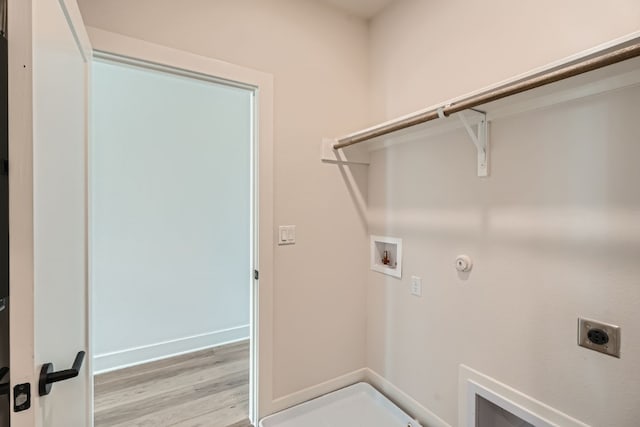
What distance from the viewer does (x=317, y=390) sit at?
2008mm

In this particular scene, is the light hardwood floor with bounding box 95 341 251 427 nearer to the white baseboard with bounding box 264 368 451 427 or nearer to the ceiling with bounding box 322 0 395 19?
the white baseboard with bounding box 264 368 451 427

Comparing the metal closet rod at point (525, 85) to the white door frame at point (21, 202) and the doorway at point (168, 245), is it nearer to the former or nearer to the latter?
the white door frame at point (21, 202)

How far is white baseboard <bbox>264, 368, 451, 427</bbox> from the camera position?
176cm

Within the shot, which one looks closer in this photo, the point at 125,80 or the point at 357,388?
the point at 357,388

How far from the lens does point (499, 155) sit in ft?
4.60

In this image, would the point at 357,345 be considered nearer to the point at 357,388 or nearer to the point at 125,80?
the point at 357,388

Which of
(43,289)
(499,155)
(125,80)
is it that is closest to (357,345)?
(499,155)

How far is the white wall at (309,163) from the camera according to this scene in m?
1.72

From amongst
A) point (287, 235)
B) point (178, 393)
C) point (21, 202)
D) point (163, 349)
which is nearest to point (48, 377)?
point (21, 202)

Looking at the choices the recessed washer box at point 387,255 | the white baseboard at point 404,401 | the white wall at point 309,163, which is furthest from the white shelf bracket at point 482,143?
the white baseboard at point 404,401

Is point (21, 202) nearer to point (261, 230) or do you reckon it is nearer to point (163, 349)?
point (261, 230)

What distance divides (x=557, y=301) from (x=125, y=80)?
3.27 m

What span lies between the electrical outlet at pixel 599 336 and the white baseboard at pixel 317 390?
1.43 metres

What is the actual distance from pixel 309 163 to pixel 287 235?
0.48 metres
